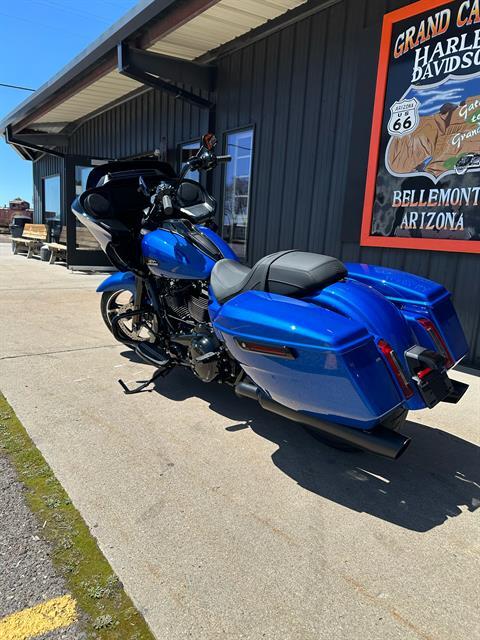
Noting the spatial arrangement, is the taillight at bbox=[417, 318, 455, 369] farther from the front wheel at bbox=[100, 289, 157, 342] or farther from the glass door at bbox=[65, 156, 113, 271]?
the glass door at bbox=[65, 156, 113, 271]

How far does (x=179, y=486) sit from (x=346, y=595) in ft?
2.98

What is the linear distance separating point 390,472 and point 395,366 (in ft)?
2.63

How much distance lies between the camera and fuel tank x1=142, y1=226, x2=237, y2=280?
9.61ft

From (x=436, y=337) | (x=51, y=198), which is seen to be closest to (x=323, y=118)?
(x=436, y=337)

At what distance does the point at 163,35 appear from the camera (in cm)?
574

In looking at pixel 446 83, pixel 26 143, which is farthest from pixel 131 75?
pixel 26 143

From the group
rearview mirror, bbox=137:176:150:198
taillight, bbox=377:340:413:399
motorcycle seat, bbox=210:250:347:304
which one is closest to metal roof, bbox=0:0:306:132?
rearview mirror, bbox=137:176:150:198

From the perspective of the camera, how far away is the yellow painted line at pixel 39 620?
1341 mm

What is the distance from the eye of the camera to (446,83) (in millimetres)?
4012

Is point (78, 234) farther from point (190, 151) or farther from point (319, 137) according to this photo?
point (319, 137)

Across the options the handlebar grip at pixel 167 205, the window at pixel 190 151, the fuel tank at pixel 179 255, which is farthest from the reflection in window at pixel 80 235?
the handlebar grip at pixel 167 205

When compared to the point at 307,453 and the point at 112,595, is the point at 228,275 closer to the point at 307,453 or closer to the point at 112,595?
the point at 307,453

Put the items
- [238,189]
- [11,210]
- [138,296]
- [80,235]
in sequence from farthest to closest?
1. [11,210]
2. [80,235]
3. [238,189]
4. [138,296]

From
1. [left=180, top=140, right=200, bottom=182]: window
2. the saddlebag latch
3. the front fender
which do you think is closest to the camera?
the saddlebag latch
